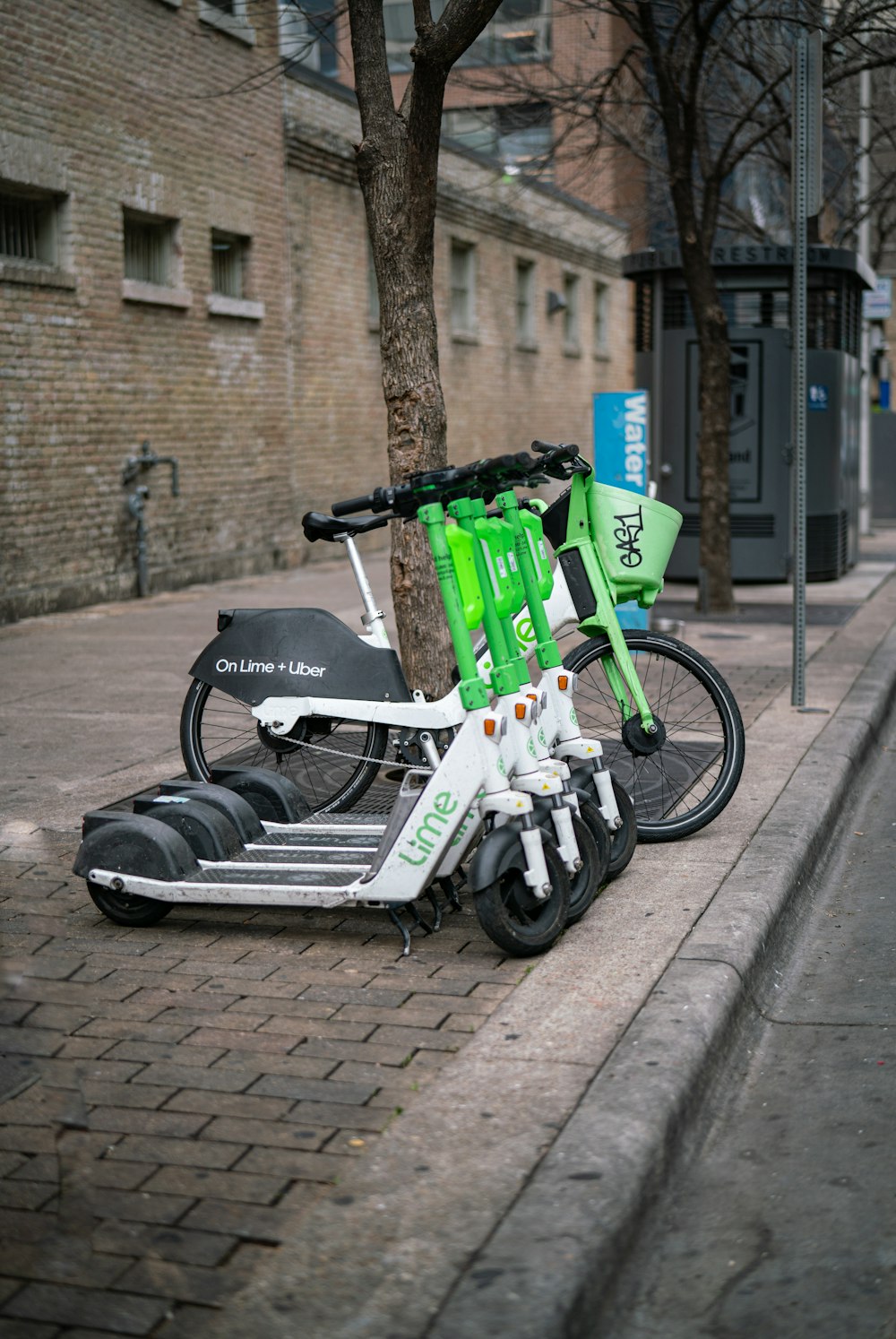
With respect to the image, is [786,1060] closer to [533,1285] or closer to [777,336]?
[533,1285]

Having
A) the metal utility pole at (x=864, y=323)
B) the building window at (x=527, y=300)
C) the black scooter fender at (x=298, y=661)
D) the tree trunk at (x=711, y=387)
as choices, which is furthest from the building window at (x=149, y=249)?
the building window at (x=527, y=300)

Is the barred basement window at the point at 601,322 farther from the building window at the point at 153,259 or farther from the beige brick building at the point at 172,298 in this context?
the building window at the point at 153,259

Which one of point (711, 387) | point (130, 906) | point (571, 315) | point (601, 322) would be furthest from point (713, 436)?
point (601, 322)

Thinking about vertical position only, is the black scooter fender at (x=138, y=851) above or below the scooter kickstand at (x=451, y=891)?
above

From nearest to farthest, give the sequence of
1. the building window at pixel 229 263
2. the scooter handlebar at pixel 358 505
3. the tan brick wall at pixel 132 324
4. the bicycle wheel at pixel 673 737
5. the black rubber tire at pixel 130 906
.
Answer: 1. the scooter handlebar at pixel 358 505
2. the black rubber tire at pixel 130 906
3. the bicycle wheel at pixel 673 737
4. the tan brick wall at pixel 132 324
5. the building window at pixel 229 263

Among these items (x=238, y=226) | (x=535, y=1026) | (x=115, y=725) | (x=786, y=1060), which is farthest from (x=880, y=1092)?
(x=238, y=226)

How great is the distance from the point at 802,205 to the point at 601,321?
26656 millimetres

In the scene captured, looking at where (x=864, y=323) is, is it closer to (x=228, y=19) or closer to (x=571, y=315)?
(x=228, y=19)

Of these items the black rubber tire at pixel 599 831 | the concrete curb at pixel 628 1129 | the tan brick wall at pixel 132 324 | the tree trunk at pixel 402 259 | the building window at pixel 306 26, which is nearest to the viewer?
the concrete curb at pixel 628 1129

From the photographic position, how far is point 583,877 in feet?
15.7

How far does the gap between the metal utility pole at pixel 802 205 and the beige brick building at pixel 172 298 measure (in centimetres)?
484

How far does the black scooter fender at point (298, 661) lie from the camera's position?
5398mm

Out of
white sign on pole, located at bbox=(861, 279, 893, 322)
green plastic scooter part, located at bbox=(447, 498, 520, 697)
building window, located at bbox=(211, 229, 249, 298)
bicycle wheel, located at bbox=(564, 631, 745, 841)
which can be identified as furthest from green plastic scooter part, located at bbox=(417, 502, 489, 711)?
white sign on pole, located at bbox=(861, 279, 893, 322)

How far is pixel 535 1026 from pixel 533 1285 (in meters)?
1.26
